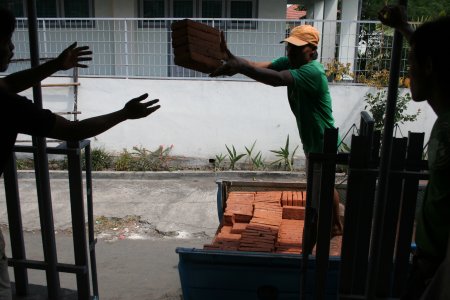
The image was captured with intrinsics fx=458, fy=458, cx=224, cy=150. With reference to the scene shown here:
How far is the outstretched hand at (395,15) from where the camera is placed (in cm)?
190

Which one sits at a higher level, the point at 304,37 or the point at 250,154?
the point at 304,37

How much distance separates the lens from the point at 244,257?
9.12 ft

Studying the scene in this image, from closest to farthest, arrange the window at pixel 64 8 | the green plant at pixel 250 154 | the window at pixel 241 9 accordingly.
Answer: the green plant at pixel 250 154
the window at pixel 241 9
the window at pixel 64 8

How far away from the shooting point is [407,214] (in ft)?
7.18

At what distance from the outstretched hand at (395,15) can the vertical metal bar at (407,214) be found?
51cm

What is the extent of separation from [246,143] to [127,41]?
2.81 metres

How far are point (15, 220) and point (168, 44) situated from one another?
6595 millimetres

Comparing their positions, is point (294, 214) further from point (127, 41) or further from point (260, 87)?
point (127, 41)

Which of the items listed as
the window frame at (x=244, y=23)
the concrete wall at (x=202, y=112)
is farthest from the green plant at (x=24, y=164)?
the window frame at (x=244, y=23)

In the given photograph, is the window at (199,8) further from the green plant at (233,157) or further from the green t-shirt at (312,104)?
the green t-shirt at (312,104)

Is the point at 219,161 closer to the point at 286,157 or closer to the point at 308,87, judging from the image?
the point at 286,157

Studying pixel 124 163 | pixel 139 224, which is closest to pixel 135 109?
pixel 139 224

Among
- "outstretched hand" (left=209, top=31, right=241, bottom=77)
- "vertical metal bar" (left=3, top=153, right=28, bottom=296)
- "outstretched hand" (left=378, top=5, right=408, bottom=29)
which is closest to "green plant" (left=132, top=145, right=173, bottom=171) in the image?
"vertical metal bar" (left=3, top=153, right=28, bottom=296)

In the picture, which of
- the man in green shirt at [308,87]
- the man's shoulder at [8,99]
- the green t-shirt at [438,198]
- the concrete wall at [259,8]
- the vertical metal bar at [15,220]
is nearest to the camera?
the green t-shirt at [438,198]
